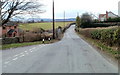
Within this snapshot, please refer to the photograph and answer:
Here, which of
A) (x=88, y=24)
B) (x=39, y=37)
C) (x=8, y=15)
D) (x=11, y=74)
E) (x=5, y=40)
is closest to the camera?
(x=11, y=74)

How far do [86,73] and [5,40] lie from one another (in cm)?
2656

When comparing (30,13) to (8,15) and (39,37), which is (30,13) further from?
(39,37)

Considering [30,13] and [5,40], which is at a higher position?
[30,13]

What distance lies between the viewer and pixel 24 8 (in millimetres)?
30281

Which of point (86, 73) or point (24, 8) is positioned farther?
point (24, 8)

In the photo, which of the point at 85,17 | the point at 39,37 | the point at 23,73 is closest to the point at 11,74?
the point at 23,73

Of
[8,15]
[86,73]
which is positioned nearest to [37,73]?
[86,73]

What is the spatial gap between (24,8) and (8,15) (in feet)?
6.98

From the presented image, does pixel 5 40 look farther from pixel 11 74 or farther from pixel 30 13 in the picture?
pixel 11 74

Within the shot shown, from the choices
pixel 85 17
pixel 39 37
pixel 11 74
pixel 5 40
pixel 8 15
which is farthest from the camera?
pixel 85 17

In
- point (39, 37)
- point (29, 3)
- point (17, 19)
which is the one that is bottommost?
point (39, 37)

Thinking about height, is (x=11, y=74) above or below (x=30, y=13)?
below

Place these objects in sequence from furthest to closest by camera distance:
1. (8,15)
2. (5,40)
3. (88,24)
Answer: (88,24) → (5,40) → (8,15)

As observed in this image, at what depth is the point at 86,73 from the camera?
1029 centimetres
